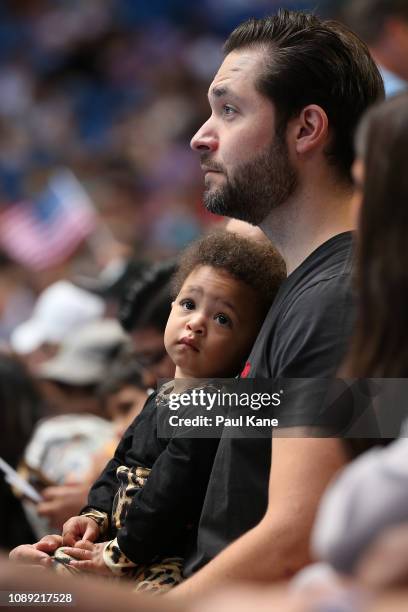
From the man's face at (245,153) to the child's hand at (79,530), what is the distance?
0.81m

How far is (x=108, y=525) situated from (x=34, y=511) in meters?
1.53

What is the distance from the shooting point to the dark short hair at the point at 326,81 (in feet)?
8.97

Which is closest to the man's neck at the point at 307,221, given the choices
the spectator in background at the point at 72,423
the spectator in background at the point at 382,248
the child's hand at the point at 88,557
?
the spectator in background at the point at 382,248

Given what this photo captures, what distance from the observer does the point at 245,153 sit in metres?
2.74

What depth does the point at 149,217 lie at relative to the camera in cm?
858

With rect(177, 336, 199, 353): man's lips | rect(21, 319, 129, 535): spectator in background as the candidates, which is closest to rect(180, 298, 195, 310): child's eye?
rect(177, 336, 199, 353): man's lips

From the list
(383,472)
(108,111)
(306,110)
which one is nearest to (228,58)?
(306,110)

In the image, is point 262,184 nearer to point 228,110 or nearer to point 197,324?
point 228,110

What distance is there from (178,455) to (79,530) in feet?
1.34

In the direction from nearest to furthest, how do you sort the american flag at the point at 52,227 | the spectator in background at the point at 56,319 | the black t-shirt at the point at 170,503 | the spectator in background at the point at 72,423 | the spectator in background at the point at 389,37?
the black t-shirt at the point at 170,503 < the spectator in background at the point at 72,423 < the spectator in background at the point at 389,37 < the spectator in background at the point at 56,319 < the american flag at the point at 52,227

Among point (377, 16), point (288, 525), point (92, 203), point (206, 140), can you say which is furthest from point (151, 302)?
point (92, 203)

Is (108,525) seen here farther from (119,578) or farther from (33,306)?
(33,306)

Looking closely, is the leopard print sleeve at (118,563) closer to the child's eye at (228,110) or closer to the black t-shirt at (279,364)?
the black t-shirt at (279,364)

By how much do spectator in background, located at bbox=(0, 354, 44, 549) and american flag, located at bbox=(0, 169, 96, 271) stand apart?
2.87 meters
